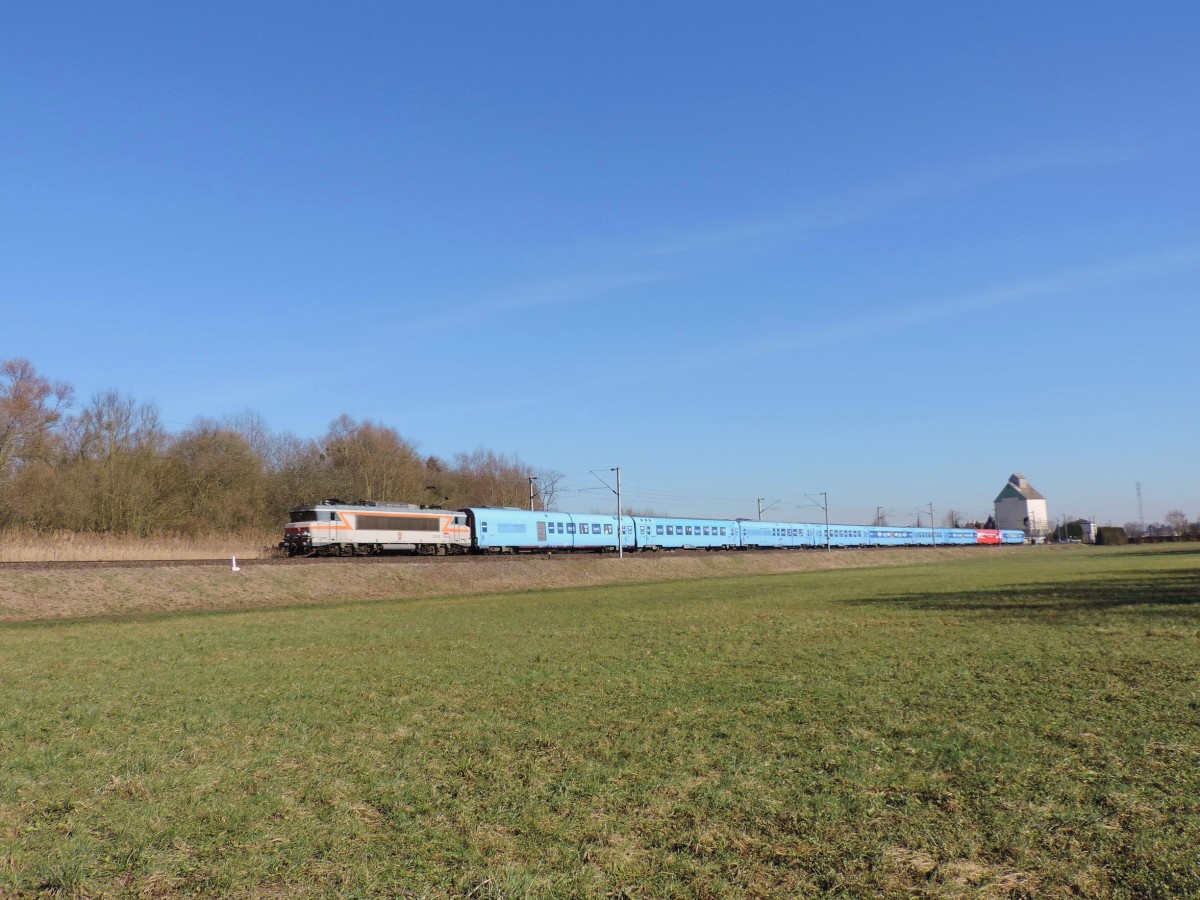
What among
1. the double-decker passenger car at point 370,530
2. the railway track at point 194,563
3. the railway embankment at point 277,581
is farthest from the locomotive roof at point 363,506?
the railway embankment at point 277,581

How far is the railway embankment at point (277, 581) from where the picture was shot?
2517 centimetres

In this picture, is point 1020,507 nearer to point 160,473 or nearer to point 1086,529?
point 1086,529

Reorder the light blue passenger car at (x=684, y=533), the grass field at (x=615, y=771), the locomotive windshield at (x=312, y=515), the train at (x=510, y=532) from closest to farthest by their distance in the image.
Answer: the grass field at (x=615, y=771)
the locomotive windshield at (x=312, y=515)
the train at (x=510, y=532)
the light blue passenger car at (x=684, y=533)

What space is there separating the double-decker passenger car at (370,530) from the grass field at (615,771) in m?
27.9

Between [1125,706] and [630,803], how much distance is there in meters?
5.74

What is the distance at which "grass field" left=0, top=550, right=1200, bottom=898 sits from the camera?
438cm

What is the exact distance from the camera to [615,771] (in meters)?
6.24

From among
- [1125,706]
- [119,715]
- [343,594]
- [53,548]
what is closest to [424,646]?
[119,715]

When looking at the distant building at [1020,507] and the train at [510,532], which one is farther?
the distant building at [1020,507]

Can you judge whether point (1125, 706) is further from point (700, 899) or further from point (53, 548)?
point (53, 548)

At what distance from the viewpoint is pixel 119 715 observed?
349 inches

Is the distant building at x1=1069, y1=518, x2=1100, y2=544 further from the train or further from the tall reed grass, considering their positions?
the tall reed grass

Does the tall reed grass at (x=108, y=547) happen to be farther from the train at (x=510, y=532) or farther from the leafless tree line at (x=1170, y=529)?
the leafless tree line at (x=1170, y=529)

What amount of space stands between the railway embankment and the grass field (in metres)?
13.2
